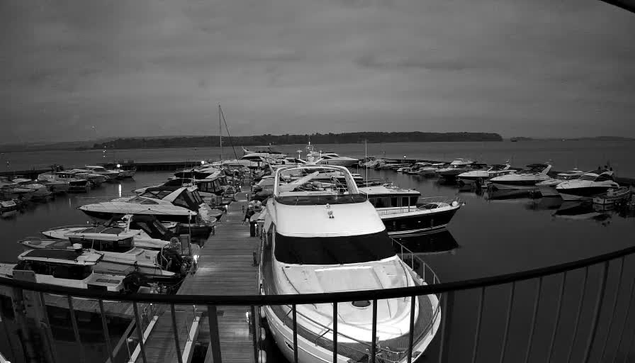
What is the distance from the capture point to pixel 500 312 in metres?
10.8

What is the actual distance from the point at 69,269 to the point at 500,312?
1398cm

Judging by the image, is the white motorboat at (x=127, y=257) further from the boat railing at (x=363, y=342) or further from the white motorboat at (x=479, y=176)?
the white motorboat at (x=479, y=176)

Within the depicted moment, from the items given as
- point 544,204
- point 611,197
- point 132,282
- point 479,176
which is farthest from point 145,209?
point 479,176

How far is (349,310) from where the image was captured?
17.8ft

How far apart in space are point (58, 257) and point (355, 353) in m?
10.2

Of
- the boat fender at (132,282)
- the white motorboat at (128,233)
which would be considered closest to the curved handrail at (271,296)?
the boat fender at (132,282)

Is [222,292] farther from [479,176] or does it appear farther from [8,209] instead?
[479,176]

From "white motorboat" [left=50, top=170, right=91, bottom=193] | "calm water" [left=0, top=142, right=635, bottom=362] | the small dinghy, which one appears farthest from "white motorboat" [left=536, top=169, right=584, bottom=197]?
"white motorboat" [left=50, top=170, right=91, bottom=193]

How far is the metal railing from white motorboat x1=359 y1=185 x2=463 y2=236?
265 cm

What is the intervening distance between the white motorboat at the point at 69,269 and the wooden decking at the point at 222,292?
268 centimetres

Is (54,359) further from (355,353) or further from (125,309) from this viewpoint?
(125,309)

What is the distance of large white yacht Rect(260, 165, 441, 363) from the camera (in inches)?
198

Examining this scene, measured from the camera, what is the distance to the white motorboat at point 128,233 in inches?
465

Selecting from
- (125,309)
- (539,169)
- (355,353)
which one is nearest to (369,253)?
(355,353)
